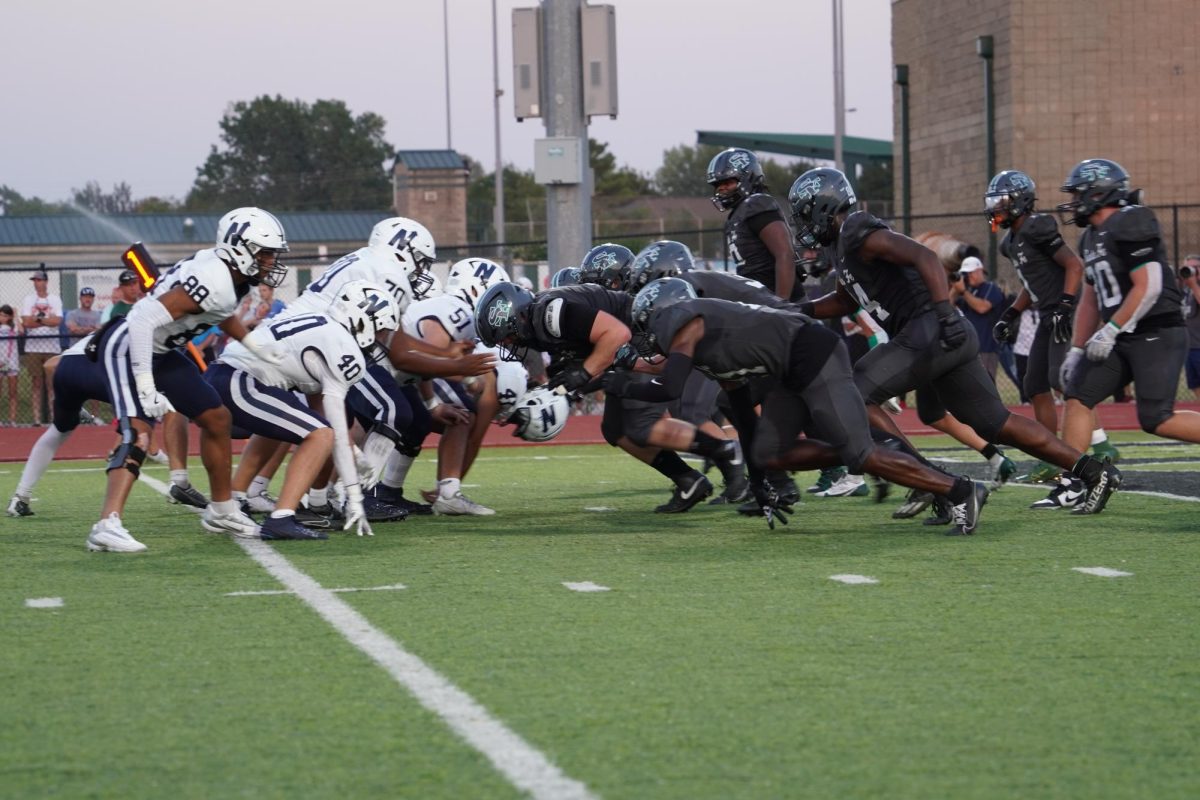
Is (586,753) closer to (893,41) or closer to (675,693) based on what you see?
(675,693)

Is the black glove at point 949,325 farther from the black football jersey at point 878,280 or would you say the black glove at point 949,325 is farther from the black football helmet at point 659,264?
the black football helmet at point 659,264

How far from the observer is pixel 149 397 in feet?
25.0

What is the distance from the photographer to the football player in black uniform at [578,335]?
871 centimetres

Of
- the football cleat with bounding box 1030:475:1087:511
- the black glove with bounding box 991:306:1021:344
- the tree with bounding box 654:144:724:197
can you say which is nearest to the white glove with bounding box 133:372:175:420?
the football cleat with bounding box 1030:475:1087:511

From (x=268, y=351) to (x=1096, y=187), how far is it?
442 cm

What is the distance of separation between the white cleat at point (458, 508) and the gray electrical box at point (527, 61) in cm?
756

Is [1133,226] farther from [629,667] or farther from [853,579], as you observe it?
[629,667]

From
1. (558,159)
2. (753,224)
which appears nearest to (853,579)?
(753,224)

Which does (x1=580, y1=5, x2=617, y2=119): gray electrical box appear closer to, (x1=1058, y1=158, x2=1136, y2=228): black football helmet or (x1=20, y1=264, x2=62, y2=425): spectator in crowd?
Result: (x1=20, y1=264, x2=62, y2=425): spectator in crowd

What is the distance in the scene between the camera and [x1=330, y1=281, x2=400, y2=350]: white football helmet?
8.34 meters

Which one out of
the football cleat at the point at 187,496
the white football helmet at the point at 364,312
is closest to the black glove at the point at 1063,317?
the white football helmet at the point at 364,312

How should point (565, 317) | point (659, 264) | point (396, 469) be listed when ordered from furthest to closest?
point (396, 469) < point (659, 264) < point (565, 317)

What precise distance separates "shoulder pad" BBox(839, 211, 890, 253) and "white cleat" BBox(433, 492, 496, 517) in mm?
2761

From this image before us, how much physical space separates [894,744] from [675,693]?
75cm
